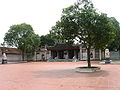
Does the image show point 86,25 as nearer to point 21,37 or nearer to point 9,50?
point 21,37

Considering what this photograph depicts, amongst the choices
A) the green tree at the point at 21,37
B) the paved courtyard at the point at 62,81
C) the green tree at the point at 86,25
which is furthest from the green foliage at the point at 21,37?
the paved courtyard at the point at 62,81

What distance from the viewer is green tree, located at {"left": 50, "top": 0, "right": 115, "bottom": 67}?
1725cm

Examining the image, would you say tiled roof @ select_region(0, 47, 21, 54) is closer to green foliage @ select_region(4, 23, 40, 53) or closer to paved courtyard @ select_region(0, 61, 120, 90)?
green foliage @ select_region(4, 23, 40, 53)

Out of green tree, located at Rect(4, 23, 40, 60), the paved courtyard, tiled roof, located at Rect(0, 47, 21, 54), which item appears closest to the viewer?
the paved courtyard

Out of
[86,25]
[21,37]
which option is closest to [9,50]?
[21,37]

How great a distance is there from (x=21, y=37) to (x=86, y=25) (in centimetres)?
3160

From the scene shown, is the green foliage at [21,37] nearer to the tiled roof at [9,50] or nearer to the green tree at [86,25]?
the tiled roof at [9,50]

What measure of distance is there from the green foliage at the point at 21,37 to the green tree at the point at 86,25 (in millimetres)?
29211

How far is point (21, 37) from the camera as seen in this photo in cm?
4697

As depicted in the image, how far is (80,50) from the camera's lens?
49.4m

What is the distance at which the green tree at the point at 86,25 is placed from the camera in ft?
56.6

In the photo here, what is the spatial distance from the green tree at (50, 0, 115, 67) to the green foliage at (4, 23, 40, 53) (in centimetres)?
2921

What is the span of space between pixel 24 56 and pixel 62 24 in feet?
128

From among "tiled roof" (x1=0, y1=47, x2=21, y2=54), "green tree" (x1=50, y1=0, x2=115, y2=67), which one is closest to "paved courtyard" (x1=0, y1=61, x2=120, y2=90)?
"green tree" (x1=50, y1=0, x2=115, y2=67)
